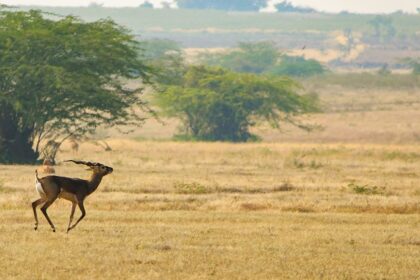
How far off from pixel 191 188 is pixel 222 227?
27.1 feet

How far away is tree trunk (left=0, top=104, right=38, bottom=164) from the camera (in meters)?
41.9

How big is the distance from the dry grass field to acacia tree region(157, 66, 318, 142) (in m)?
17.3

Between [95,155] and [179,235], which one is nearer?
[179,235]

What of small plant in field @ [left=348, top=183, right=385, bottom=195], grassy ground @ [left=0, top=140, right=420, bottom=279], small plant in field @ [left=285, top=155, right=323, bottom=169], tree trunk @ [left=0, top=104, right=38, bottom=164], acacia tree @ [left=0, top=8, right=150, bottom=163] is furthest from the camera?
small plant in field @ [left=285, top=155, right=323, bottom=169]

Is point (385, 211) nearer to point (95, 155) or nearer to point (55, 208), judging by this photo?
point (55, 208)

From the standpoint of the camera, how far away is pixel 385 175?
129 feet

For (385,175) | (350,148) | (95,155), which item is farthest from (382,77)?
(385,175)

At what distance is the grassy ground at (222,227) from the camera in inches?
679

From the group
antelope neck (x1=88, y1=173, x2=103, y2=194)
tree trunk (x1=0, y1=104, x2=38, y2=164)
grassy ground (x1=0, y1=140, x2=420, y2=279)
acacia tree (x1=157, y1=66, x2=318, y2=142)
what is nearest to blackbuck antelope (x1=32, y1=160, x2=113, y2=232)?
antelope neck (x1=88, y1=173, x2=103, y2=194)

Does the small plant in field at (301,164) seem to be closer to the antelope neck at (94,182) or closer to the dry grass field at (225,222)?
the dry grass field at (225,222)

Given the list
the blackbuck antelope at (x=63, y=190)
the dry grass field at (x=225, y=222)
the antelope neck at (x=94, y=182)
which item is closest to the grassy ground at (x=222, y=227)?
the dry grass field at (x=225, y=222)

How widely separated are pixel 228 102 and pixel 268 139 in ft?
21.1

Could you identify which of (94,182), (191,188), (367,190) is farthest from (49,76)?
(94,182)

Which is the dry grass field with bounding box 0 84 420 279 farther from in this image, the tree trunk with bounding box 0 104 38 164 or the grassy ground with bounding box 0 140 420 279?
the tree trunk with bounding box 0 104 38 164
